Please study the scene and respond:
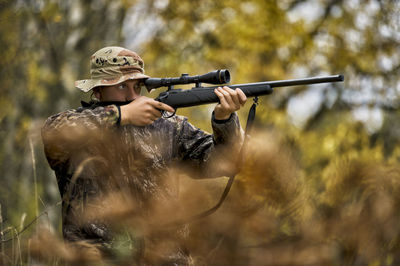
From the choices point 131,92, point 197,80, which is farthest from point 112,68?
point 197,80

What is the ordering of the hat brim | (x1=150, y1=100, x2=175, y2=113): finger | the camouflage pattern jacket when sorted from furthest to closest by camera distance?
1. the hat brim
2. (x1=150, y1=100, x2=175, y2=113): finger
3. the camouflage pattern jacket

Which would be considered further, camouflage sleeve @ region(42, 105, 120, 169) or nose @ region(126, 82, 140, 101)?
nose @ region(126, 82, 140, 101)

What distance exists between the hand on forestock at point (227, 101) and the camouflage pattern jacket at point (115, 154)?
46 millimetres

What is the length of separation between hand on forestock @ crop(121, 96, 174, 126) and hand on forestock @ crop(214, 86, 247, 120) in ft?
1.17

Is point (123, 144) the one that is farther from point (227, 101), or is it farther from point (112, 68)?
point (227, 101)

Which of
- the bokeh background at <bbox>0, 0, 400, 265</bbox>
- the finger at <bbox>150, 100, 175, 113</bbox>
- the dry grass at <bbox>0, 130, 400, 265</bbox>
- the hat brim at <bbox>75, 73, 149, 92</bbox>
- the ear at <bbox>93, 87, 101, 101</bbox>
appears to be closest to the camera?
the dry grass at <bbox>0, 130, 400, 265</bbox>

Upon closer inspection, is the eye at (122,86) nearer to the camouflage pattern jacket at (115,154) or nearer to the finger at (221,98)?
the camouflage pattern jacket at (115,154)

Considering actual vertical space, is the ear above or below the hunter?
above

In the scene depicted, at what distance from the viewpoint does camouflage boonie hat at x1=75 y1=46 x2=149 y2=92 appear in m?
3.61

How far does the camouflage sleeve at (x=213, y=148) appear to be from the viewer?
3393 millimetres

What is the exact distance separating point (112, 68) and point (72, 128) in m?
0.47

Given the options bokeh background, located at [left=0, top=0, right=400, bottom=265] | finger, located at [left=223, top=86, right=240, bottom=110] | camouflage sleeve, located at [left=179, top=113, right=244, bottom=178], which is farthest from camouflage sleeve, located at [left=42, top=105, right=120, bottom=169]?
bokeh background, located at [left=0, top=0, right=400, bottom=265]

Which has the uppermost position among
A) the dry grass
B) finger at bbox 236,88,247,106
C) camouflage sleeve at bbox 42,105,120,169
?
finger at bbox 236,88,247,106

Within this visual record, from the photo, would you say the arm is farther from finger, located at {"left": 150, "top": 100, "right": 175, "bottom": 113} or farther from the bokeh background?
the bokeh background
